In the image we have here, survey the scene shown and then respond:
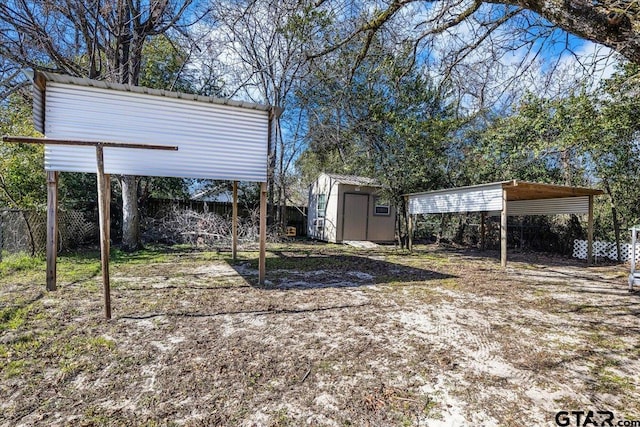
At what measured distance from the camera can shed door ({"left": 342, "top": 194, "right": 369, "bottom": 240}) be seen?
12.6m

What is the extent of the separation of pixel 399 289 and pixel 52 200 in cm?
509

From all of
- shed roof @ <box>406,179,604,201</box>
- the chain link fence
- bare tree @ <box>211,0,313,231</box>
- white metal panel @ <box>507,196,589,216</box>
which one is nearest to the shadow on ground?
shed roof @ <box>406,179,604,201</box>

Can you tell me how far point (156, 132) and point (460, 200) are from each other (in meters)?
7.23

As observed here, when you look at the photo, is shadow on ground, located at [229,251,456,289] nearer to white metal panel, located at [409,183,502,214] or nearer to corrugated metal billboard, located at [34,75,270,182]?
corrugated metal billboard, located at [34,75,270,182]

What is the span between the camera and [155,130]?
4.57m

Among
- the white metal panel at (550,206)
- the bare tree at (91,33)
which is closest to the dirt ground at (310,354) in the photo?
the white metal panel at (550,206)

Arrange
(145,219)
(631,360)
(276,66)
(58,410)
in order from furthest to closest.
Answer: (276,66) → (145,219) → (631,360) → (58,410)

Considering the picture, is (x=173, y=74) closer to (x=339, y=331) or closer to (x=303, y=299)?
(x=303, y=299)

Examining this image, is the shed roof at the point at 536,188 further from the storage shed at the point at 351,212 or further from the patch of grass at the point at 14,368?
the patch of grass at the point at 14,368

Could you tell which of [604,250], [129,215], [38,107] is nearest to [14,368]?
[38,107]

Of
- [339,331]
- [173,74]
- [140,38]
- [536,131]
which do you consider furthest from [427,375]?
[173,74]

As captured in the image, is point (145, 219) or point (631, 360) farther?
point (145, 219)

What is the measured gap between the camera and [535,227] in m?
11.6

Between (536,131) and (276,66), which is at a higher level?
(276,66)
